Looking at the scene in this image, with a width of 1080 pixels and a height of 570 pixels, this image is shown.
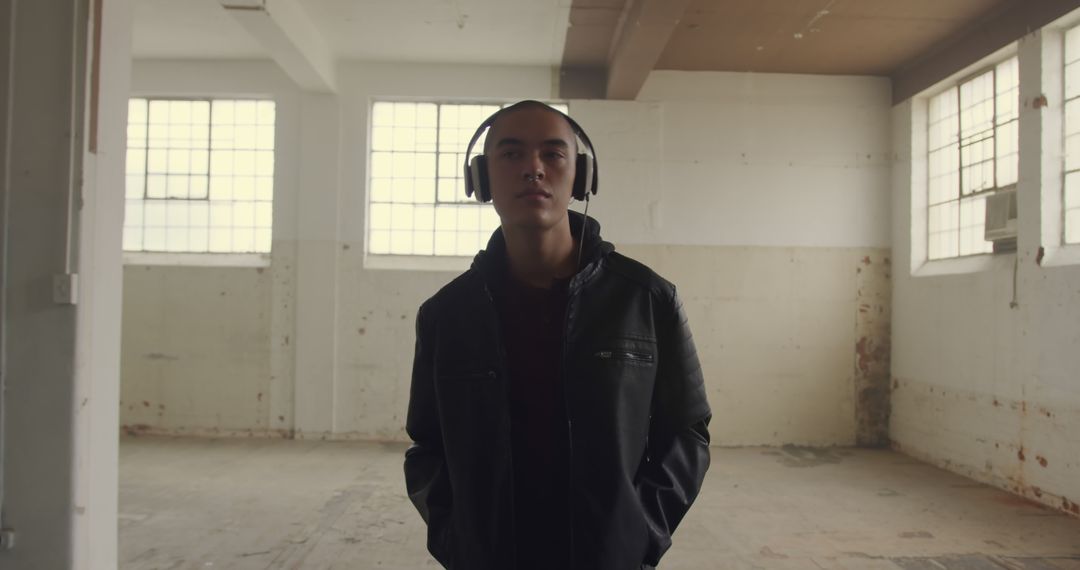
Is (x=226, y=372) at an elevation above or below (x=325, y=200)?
below

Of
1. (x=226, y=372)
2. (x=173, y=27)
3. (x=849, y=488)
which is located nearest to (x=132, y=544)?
(x=226, y=372)

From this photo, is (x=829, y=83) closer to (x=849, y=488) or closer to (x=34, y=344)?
(x=849, y=488)

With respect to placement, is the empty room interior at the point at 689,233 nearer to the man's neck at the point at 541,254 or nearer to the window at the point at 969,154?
the window at the point at 969,154

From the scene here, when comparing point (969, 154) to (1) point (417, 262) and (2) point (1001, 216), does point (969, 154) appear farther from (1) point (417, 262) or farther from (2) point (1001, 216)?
(1) point (417, 262)

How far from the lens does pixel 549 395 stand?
1300 millimetres

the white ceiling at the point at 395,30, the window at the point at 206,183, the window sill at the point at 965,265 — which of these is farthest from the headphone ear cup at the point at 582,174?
the window at the point at 206,183

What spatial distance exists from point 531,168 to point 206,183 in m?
6.39

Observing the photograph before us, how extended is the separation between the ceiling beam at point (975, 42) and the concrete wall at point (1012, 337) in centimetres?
14

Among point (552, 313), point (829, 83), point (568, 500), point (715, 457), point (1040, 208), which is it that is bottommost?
point (715, 457)

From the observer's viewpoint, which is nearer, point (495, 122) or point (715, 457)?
point (495, 122)

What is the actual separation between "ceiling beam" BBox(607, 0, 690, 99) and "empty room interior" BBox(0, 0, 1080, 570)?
0.03 m

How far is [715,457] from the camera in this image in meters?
5.95

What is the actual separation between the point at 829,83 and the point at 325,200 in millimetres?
5150

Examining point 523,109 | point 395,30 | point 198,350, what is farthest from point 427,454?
point 198,350
